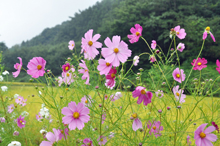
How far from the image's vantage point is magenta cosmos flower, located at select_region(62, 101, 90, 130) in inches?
26.8

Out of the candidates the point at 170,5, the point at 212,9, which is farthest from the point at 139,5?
the point at 212,9

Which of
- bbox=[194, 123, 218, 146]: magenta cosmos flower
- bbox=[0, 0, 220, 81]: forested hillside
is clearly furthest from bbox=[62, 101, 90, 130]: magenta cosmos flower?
bbox=[0, 0, 220, 81]: forested hillside

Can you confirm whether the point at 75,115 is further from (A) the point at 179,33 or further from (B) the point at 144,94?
(A) the point at 179,33

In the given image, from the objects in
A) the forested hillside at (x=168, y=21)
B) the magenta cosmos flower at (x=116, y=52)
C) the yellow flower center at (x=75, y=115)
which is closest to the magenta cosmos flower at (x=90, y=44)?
the magenta cosmos flower at (x=116, y=52)

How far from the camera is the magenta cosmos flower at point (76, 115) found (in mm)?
682

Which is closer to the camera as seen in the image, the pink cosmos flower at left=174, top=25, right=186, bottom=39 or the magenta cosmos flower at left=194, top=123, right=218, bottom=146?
the magenta cosmos flower at left=194, top=123, right=218, bottom=146

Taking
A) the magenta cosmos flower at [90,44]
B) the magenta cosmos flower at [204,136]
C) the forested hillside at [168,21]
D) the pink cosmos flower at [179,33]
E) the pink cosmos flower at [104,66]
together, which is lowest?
the magenta cosmos flower at [204,136]

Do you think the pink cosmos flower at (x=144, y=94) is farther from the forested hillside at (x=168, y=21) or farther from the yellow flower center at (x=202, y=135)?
the forested hillside at (x=168, y=21)

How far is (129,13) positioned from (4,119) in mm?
9539

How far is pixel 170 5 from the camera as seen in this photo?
31.1 feet

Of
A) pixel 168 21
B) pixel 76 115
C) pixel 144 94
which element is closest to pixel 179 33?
pixel 144 94

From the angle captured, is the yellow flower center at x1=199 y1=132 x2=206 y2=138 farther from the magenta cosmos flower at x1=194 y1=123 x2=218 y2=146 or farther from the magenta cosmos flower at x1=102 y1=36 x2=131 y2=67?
the magenta cosmos flower at x1=102 y1=36 x2=131 y2=67

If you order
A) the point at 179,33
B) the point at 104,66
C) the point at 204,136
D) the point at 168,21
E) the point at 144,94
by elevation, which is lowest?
the point at 204,136

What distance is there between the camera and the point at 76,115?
2.25ft
